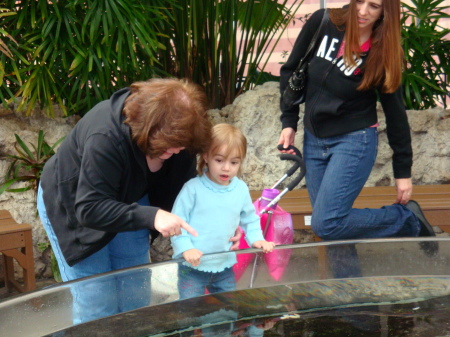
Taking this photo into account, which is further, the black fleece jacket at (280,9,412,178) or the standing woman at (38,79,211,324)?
the black fleece jacket at (280,9,412,178)

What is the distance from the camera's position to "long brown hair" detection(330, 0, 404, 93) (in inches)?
108

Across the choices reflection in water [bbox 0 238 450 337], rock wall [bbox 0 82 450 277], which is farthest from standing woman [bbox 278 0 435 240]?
rock wall [bbox 0 82 450 277]

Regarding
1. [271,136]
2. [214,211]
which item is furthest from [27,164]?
[214,211]

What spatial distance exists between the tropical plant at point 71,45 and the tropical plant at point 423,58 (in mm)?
1803

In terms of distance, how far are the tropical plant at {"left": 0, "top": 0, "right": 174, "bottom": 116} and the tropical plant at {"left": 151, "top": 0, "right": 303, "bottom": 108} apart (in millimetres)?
552

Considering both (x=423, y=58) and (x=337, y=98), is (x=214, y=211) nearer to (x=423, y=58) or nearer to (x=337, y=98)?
(x=337, y=98)

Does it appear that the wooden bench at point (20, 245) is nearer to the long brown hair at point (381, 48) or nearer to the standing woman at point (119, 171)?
the standing woman at point (119, 171)

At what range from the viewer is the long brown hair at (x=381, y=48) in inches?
108

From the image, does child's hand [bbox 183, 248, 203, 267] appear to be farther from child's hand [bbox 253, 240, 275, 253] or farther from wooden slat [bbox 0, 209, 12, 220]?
wooden slat [bbox 0, 209, 12, 220]

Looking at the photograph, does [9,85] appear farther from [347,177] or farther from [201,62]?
[347,177]

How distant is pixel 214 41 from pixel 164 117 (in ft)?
10.5

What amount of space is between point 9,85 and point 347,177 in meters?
2.63

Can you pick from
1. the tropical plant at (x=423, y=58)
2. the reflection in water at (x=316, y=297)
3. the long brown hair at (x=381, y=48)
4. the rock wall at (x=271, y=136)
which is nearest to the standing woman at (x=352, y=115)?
the long brown hair at (x=381, y=48)

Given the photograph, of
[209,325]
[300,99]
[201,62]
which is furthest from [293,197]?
[209,325]
